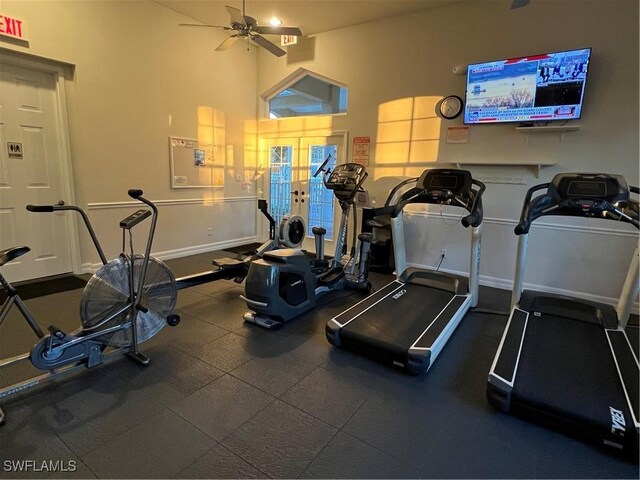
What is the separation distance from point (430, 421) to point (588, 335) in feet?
5.20

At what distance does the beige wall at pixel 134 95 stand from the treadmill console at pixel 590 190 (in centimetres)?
487

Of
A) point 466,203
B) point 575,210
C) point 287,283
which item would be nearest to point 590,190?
point 575,210

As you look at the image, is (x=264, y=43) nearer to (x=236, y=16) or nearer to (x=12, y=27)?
(x=236, y=16)

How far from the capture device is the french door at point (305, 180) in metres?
5.84

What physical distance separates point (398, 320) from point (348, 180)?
2.01 meters

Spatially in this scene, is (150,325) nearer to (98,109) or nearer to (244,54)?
(98,109)

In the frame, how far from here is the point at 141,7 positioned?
459 cm

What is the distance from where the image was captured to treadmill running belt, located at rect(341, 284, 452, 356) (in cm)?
264

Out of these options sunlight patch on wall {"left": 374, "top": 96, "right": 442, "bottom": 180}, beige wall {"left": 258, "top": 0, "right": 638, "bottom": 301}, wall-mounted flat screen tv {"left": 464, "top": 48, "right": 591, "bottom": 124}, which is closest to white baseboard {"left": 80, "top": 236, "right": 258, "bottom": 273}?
beige wall {"left": 258, "top": 0, "right": 638, "bottom": 301}

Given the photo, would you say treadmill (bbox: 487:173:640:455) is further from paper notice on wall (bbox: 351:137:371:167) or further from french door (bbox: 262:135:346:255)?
french door (bbox: 262:135:346:255)

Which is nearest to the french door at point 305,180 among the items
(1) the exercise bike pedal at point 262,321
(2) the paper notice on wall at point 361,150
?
(2) the paper notice on wall at point 361,150

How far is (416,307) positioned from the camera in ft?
10.6

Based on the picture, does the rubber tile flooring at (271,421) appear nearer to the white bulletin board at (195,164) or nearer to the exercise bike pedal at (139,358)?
the exercise bike pedal at (139,358)

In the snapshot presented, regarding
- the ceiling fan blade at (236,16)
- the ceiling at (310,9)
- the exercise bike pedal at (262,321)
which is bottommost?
the exercise bike pedal at (262,321)
